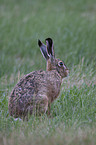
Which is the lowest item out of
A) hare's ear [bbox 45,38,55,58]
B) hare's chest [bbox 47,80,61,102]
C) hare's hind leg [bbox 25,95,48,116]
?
hare's hind leg [bbox 25,95,48,116]

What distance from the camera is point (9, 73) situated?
7.70 m

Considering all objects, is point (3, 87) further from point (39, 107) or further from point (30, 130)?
point (30, 130)

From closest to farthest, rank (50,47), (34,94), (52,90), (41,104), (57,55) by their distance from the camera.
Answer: (34,94), (41,104), (52,90), (50,47), (57,55)

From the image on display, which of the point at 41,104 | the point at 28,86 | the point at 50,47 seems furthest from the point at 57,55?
the point at 41,104

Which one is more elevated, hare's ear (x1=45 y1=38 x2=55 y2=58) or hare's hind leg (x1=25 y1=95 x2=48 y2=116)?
hare's ear (x1=45 y1=38 x2=55 y2=58)

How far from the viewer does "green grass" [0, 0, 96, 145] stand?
13.1 feet

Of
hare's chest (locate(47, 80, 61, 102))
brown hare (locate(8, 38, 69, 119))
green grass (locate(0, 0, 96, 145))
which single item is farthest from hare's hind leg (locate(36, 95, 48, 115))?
hare's chest (locate(47, 80, 61, 102))

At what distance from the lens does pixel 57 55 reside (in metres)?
8.14

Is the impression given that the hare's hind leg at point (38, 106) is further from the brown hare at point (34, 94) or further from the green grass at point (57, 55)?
the green grass at point (57, 55)

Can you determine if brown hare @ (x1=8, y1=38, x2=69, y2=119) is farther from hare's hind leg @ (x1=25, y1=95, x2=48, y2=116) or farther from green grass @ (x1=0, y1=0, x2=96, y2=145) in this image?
green grass @ (x1=0, y1=0, x2=96, y2=145)

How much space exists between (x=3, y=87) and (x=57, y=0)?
471 inches

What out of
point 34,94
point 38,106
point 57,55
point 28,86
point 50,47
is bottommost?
point 38,106

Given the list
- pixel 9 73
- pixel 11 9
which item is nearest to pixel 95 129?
pixel 9 73

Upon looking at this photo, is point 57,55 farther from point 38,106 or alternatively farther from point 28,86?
point 38,106
